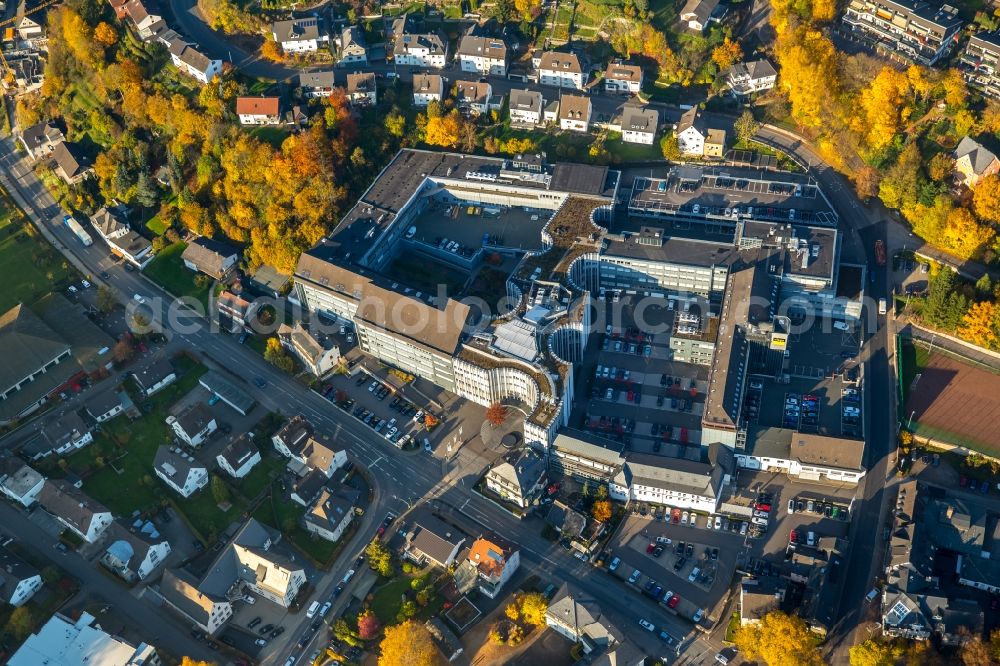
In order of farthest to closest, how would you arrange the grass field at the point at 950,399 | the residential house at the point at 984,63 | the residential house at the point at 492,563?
the residential house at the point at 984,63, the grass field at the point at 950,399, the residential house at the point at 492,563

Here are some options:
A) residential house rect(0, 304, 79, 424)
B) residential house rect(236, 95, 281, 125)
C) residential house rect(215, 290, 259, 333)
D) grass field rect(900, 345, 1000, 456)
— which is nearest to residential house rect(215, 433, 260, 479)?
residential house rect(215, 290, 259, 333)

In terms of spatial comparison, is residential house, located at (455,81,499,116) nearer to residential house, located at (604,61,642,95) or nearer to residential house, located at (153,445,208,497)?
residential house, located at (604,61,642,95)

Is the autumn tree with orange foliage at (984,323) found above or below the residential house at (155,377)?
above

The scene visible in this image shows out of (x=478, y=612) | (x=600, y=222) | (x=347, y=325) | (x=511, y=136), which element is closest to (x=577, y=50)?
(x=511, y=136)

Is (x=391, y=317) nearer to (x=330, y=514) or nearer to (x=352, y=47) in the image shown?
(x=330, y=514)

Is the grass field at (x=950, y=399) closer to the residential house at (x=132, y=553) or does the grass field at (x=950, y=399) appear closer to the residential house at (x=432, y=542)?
the residential house at (x=432, y=542)

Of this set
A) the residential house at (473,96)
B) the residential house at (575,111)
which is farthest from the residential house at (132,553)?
the residential house at (575,111)

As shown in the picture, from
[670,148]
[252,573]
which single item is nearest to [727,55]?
[670,148]
